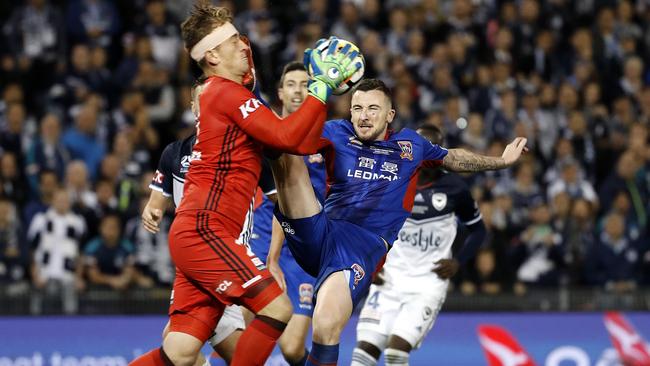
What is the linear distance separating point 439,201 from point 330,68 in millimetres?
3328

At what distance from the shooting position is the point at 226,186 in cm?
697

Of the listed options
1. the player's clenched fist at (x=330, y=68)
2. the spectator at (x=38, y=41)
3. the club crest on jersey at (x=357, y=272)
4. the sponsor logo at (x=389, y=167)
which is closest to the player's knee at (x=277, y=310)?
the club crest on jersey at (x=357, y=272)

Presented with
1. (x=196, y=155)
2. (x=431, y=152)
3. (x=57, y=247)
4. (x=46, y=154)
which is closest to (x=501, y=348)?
(x=57, y=247)

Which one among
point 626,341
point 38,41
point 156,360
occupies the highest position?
point 38,41

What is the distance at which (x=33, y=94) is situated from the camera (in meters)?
15.7

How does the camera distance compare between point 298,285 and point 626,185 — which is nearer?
point 298,285

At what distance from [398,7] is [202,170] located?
1102cm

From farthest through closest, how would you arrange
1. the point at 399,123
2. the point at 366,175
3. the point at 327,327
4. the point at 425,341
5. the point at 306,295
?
the point at 399,123 → the point at 425,341 → the point at 306,295 → the point at 366,175 → the point at 327,327

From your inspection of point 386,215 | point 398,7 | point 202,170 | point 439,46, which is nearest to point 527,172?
point 439,46

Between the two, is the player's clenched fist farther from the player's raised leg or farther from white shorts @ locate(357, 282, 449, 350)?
white shorts @ locate(357, 282, 449, 350)

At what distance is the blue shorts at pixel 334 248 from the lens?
7586 mm

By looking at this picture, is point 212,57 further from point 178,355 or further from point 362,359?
point 362,359

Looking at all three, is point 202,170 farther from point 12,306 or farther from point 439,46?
point 439,46

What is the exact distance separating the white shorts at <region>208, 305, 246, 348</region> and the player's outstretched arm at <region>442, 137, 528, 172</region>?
5.93 ft
